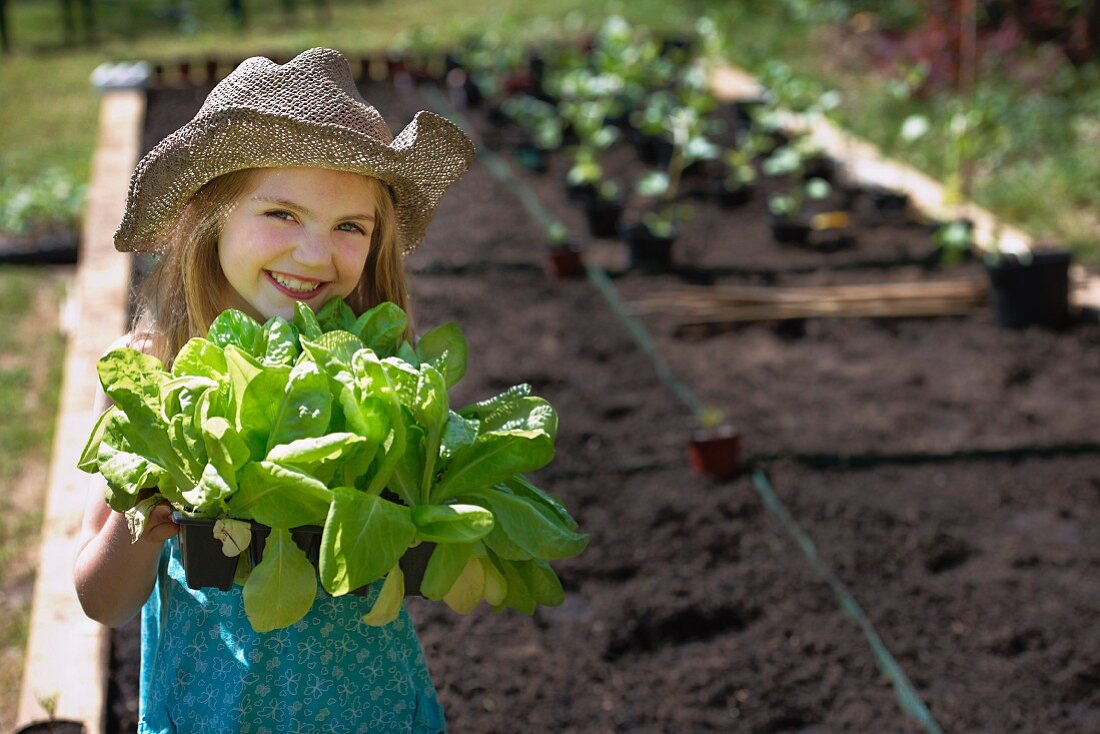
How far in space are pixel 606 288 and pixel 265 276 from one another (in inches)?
152

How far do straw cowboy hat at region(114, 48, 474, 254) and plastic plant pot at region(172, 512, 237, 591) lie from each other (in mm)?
518

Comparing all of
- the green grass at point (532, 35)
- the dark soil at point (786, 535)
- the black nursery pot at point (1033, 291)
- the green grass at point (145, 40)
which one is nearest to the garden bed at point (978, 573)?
the dark soil at point (786, 535)

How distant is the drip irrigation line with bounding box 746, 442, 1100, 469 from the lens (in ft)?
14.4

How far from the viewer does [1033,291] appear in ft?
18.0

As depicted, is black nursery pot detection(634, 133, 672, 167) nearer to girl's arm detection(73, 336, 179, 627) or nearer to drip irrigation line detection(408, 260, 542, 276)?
drip irrigation line detection(408, 260, 542, 276)

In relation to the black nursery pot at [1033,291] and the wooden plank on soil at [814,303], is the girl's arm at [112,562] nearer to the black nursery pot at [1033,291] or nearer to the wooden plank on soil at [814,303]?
the wooden plank on soil at [814,303]

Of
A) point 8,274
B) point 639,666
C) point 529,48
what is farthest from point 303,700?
point 529,48

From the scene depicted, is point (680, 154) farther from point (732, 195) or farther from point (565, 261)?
point (565, 261)

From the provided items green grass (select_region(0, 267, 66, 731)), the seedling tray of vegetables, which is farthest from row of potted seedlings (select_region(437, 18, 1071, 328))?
the seedling tray of vegetables

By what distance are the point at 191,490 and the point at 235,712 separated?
42 cm

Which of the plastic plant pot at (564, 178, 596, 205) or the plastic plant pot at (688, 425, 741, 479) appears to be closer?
the plastic plant pot at (688, 425, 741, 479)

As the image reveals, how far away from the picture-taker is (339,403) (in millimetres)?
1748

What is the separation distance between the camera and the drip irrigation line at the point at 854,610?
3.16 metres

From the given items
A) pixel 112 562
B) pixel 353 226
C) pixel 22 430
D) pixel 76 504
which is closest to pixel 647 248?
pixel 22 430
